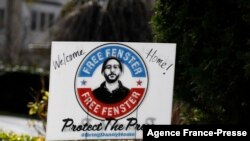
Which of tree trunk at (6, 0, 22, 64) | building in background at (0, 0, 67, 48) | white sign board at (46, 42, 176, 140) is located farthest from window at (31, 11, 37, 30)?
white sign board at (46, 42, 176, 140)

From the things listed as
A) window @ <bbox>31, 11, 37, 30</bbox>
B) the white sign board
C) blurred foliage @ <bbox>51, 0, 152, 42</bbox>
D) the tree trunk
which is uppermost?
window @ <bbox>31, 11, 37, 30</bbox>

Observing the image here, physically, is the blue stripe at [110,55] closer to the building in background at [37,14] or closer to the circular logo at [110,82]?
the circular logo at [110,82]

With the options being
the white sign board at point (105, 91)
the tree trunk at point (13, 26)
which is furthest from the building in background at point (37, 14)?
the white sign board at point (105, 91)

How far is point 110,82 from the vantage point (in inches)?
176

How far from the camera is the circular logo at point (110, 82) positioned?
4.46m

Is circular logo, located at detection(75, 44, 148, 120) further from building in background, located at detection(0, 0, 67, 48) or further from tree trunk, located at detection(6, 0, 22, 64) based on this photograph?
building in background, located at detection(0, 0, 67, 48)

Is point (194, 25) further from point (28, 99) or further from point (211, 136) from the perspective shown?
point (28, 99)

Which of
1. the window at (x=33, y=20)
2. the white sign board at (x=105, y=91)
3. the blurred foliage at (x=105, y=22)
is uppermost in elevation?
the window at (x=33, y=20)

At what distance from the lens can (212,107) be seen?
18.2ft

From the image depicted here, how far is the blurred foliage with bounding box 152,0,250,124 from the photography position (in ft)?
16.4

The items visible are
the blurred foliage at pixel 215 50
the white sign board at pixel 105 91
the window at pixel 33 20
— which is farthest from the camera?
the window at pixel 33 20

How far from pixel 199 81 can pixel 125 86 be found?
2.91 feet

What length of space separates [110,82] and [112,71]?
88mm

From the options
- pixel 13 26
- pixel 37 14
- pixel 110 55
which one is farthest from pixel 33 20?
pixel 110 55
